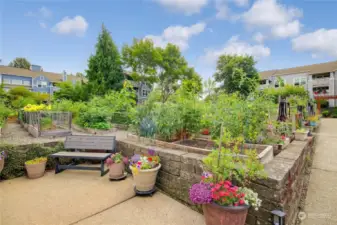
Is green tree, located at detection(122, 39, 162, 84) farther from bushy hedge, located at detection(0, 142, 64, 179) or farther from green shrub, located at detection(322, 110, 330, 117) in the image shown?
green shrub, located at detection(322, 110, 330, 117)

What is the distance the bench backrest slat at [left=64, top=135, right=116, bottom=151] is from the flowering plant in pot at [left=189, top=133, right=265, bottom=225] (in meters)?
2.57

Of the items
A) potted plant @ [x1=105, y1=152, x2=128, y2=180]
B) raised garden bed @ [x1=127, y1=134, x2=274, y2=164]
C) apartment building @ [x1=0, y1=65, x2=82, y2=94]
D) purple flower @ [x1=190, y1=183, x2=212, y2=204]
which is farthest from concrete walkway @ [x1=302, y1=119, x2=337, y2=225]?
apartment building @ [x1=0, y1=65, x2=82, y2=94]

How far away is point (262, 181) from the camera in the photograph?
5.59ft

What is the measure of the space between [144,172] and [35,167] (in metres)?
2.41

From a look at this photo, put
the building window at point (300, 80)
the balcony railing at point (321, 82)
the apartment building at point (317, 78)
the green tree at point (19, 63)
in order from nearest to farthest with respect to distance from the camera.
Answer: the apartment building at point (317, 78)
the balcony railing at point (321, 82)
the building window at point (300, 80)
the green tree at point (19, 63)

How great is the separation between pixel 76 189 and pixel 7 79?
2984 cm

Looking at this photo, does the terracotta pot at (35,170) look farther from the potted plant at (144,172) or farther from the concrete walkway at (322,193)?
the concrete walkway at (322,193)

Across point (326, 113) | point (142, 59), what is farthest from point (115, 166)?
point (326, 113)

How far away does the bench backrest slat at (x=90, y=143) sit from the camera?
3.67m

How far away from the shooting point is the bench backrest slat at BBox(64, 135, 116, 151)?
3.67m

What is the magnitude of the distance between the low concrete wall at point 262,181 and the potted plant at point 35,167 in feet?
5.73

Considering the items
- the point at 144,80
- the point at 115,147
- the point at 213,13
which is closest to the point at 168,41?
the point at 144,80

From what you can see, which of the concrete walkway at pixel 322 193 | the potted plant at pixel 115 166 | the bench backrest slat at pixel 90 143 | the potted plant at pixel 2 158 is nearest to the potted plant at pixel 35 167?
the potted plant at pixel 2 158

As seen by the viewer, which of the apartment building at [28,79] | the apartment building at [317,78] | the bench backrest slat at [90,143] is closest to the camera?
the bench backrest slat at [90,143]
